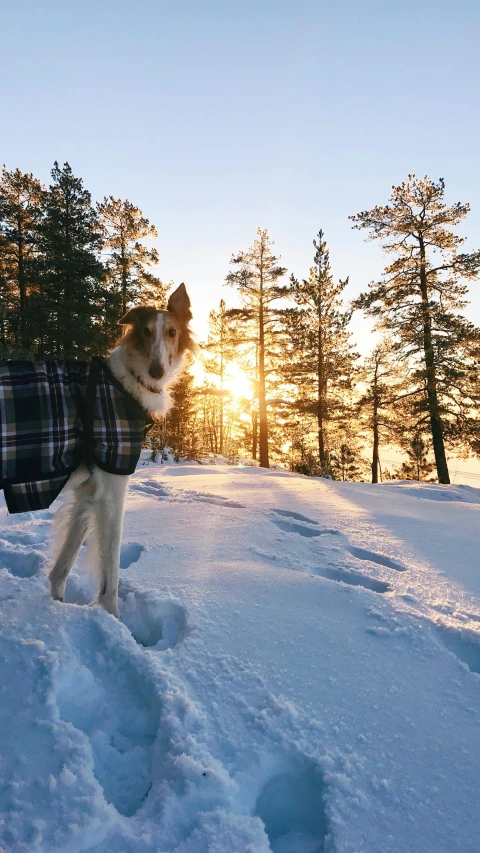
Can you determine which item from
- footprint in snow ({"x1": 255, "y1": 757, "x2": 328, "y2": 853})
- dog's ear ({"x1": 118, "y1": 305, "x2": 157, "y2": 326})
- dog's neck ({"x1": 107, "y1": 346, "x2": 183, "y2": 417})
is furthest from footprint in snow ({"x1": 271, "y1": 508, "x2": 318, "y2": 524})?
footprint in snow ({"x1": 255, "y1": 757, "x2": 328, "y2": 853})

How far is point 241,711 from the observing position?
59.1 inches

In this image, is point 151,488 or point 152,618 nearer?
point 152,618

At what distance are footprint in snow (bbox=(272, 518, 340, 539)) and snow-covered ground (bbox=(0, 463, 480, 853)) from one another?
36.3 inches

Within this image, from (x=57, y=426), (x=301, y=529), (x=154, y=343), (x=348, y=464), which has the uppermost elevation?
(x=154, y=343)

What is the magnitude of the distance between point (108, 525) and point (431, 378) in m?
17.3

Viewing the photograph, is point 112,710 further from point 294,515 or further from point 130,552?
point 294,515

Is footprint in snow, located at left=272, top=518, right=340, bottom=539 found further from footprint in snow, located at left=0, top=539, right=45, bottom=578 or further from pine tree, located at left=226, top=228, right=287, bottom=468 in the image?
pine tree, located at left=226, top=228, right=287, bottom=468

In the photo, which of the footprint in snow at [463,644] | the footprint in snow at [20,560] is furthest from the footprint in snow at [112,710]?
the footprint in snow at [463,644]

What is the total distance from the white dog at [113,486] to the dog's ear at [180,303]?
195 mm

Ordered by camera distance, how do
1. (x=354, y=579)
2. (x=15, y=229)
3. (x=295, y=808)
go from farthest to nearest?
(x=15, y=229) < (x=354, y=579) < (x=295, y=808)

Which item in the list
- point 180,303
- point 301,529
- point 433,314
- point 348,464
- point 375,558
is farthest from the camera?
point 348,464

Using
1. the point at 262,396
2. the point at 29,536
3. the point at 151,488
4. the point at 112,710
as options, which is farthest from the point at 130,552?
the point at 262,396

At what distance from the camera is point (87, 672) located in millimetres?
1674

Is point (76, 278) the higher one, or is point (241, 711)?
point (76, 278)
